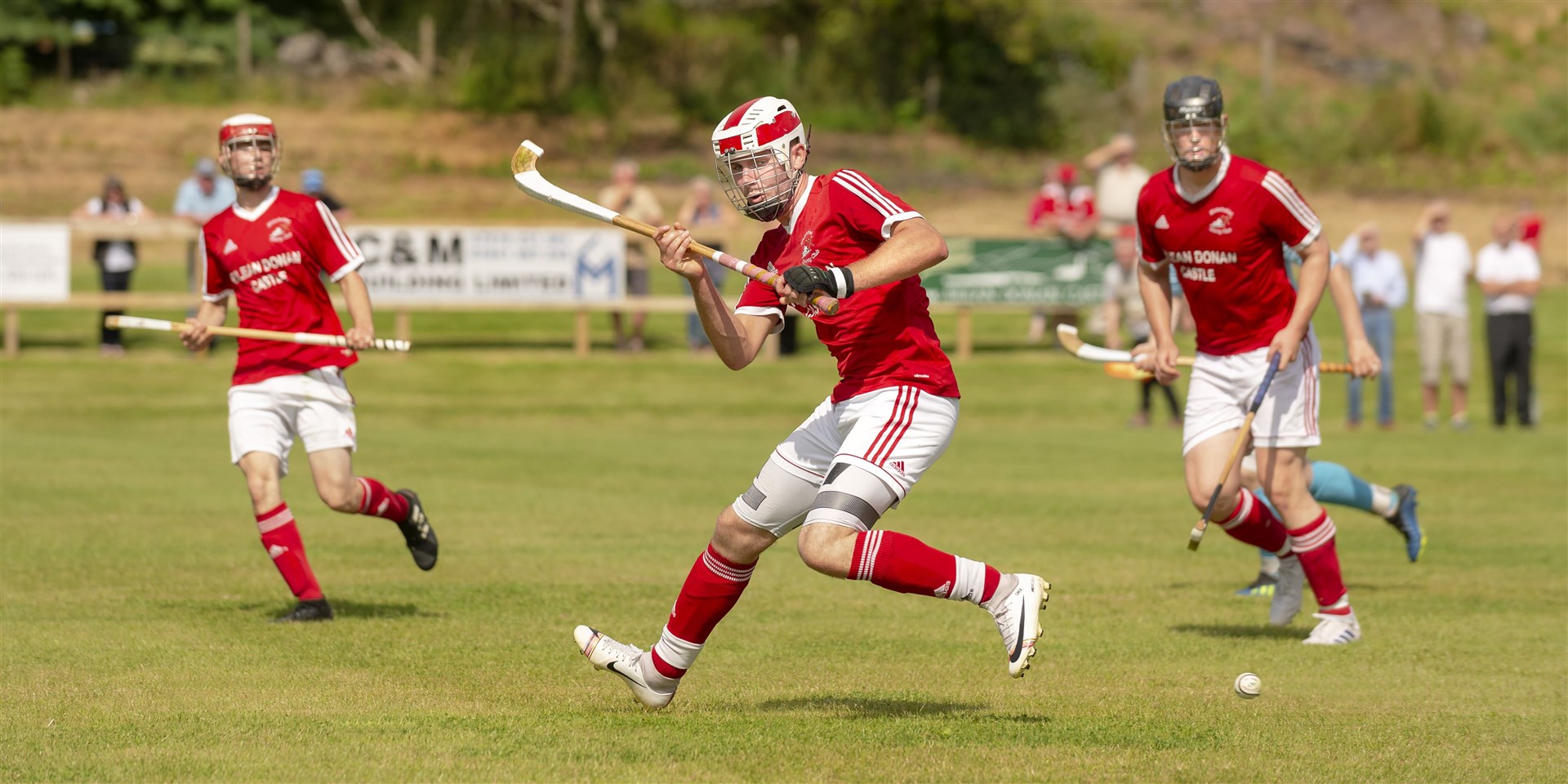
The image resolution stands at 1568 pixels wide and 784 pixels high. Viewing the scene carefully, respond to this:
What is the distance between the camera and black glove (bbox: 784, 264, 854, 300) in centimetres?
580

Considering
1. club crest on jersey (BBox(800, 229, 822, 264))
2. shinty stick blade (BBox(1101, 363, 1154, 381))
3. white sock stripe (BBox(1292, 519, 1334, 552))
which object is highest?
club crest on jersey (BBox(800, 229, 822, 264))

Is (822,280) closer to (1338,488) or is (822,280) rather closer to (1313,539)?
(1313,539)

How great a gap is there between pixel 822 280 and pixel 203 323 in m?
4.23

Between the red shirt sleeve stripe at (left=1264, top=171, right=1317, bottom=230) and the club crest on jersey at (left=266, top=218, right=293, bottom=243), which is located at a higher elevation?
the red shirt sleeve stripe at (left=1264, top=171, right=1317, bottom=230)

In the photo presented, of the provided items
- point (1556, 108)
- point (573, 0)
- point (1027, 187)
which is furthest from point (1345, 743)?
point (1556, 108)

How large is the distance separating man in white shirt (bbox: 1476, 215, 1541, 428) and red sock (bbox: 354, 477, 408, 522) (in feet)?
48.1

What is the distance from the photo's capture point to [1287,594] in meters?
9.02

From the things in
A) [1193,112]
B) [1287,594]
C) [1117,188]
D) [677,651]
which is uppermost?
[1117,188]

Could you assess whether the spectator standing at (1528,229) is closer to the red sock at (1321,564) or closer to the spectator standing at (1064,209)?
the spectator standing at (1064,209)

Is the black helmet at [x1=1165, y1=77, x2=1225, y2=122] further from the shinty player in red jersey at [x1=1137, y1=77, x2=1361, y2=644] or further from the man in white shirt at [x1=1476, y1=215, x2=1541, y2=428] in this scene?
the man in white shirt at [x1=1476, y1=215, x2=1541, y2=428]

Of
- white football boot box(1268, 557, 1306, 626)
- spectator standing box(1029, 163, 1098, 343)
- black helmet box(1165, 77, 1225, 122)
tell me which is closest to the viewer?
black helmet box(1165, 77, 1225, 122)

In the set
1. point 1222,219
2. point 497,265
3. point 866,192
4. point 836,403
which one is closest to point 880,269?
point 866,192

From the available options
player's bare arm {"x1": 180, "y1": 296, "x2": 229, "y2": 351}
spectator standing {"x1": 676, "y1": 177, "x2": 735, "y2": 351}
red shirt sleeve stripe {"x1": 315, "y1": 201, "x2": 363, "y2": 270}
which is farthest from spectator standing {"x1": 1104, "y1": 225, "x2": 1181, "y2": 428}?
player's bare arm {"x1": 180, "y1": 296, "x2": 229, "y2": 351}

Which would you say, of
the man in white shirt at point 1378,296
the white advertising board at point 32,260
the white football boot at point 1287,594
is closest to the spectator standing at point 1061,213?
the man in white shirt at point 1378,296
